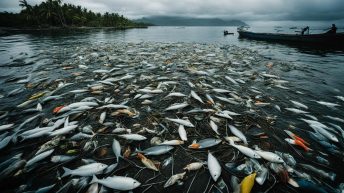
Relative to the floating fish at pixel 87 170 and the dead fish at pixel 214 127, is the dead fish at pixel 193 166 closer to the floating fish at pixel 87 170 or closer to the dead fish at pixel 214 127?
the dead fish at pixel 214 127

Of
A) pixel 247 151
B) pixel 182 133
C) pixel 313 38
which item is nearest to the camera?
pixel 247 151

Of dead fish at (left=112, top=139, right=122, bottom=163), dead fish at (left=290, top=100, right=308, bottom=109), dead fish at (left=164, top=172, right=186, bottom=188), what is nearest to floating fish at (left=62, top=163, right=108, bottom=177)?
dead fish at (left=112, top=139, right=122, bottom=163)

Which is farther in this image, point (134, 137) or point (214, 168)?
point (134, 137)

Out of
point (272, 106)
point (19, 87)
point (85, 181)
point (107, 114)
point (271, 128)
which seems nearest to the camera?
point (85, 181)

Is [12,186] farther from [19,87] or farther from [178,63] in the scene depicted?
[178,63]

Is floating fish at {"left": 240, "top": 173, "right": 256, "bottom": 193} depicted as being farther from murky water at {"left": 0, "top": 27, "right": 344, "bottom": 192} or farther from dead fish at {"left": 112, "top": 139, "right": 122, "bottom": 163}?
dead fish at {"left": 112, "top": 139, "right": 122, "bottom": 163}

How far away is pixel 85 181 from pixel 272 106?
5529 millimetres

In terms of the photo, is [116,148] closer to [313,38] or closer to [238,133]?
[238,133]

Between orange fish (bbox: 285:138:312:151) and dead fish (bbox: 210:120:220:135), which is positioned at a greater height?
dead fish (bbox: 210:120:220:135)

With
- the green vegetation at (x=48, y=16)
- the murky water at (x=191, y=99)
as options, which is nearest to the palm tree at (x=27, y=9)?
the green vegetation at (x=48, y=16)

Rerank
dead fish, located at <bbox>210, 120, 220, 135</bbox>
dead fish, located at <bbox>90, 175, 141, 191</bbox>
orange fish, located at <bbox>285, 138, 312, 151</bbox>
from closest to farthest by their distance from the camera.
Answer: dead fish, located at <bbox>90, 175, 141, 191</bbox>
orange fish, located at <bbox>285, 138, 312, 151</bbox>
dead fish, located at <bbox>210, 120, 220, 135</bbox>

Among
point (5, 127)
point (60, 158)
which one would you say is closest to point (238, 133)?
point (60, 158)

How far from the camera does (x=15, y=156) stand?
378cm

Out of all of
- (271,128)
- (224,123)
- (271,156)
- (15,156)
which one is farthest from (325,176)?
(15,156)
